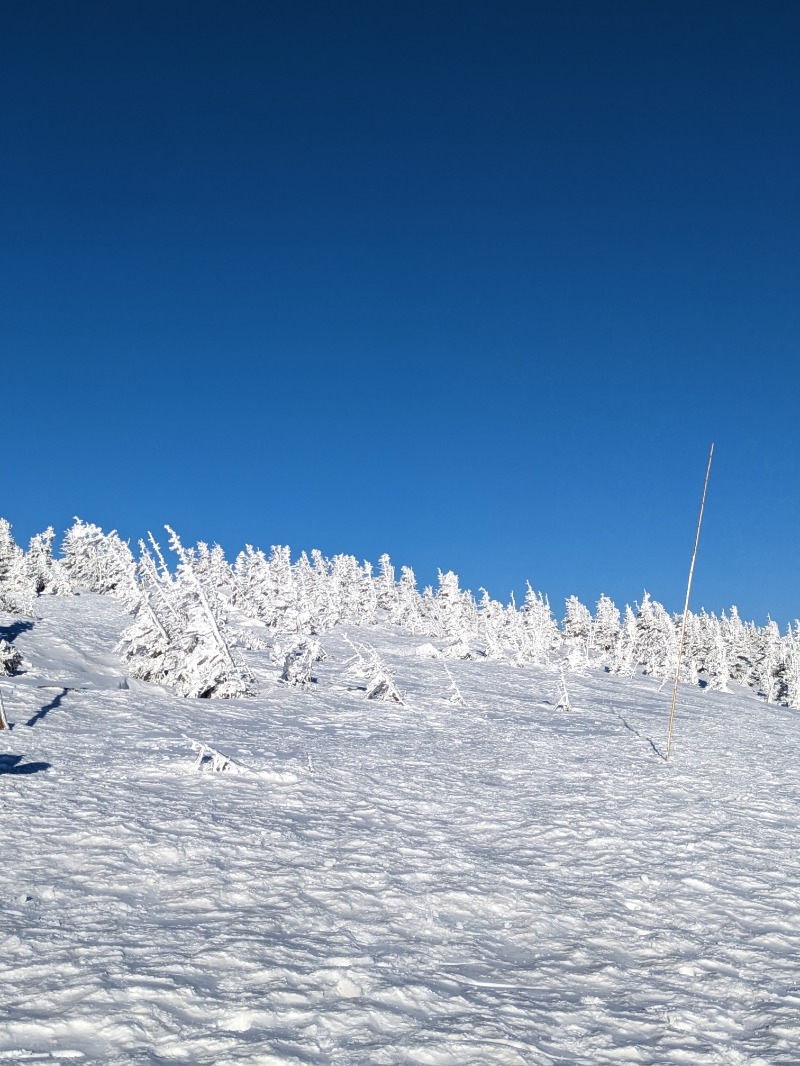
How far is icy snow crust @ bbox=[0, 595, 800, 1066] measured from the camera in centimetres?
548

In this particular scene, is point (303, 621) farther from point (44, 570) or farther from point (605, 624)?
point (605, 624)

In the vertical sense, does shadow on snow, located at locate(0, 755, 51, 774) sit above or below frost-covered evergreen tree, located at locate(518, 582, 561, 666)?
below

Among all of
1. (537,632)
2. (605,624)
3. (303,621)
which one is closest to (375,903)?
(303,621)

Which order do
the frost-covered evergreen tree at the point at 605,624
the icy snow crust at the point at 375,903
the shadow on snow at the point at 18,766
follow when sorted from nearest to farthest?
1. the icy snow crust at the point at 375,903
2. the shadow on snow at the point at 18,766
3. the frost-covered evergreen tree at the point at 605,624

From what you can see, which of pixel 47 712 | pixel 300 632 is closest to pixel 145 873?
pixel 47 712

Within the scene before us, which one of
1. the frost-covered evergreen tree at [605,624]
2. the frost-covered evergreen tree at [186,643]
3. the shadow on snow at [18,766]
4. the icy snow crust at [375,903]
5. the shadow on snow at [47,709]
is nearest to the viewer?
the icy snow crust at [375,903]

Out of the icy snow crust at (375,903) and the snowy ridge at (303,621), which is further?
the snowy ridge at (303,621)

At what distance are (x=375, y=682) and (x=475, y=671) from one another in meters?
18.5

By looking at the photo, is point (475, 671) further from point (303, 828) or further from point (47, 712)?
point (303, 828)

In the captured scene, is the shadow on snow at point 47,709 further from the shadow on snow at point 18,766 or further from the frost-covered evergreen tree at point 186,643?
the frost-covered evergreen tree at point 186,643

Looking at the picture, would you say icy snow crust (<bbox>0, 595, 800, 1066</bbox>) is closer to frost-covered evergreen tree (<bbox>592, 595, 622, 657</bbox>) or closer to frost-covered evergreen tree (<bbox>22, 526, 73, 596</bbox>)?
frost-covered evergreen tree (<bbox>22, 526, 73, 596</bbox>)

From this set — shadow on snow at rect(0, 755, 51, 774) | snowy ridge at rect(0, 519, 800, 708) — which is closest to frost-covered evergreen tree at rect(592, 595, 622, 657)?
snowy ridge at rect(0, 519, 800, 708)

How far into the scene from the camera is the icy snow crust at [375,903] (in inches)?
216

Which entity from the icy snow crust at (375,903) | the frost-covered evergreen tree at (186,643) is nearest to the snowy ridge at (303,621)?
the frost-covered evergreen tree at (186,643)
